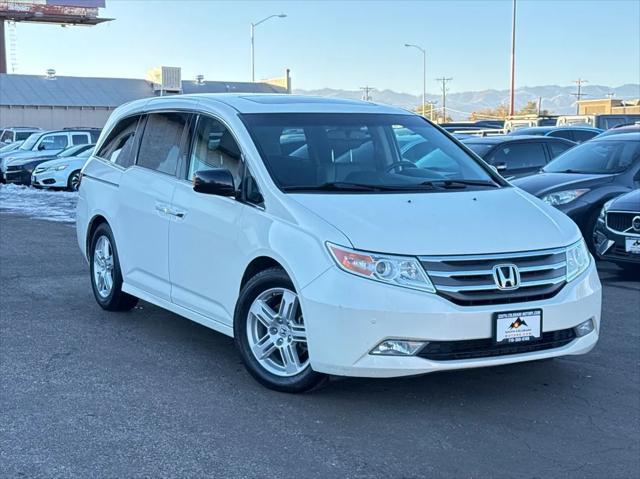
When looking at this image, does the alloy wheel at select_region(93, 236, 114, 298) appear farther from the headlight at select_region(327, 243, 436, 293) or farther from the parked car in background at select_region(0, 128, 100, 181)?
the parked car in background at select_region(0, 128, 100, 181)

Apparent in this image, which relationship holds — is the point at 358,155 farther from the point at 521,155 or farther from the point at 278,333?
the point at 521,155

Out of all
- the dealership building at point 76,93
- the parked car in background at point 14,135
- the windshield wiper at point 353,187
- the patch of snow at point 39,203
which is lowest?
the patch of snow at point 39,203

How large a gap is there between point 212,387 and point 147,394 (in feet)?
1.32

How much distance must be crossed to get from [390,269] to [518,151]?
32.6 ft

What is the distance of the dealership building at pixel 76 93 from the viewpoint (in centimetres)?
5166

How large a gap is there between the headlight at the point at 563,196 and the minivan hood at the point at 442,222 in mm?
5104

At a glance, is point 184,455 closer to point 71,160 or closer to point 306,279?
point 306,279

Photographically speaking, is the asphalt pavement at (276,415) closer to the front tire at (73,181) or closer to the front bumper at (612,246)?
the front bumper at (612,246)

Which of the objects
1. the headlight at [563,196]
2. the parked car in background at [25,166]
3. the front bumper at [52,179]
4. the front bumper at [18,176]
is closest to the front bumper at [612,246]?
the headlight at [563,196]

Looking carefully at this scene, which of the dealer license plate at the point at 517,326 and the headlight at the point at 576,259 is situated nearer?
the dealer license plate at the point at 517,326

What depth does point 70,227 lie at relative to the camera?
1392 cm

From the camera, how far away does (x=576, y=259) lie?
5.26 meters

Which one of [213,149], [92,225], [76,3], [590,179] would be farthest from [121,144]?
[76,3]

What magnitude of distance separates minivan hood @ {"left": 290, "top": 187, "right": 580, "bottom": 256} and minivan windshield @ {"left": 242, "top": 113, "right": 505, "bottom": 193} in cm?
25
